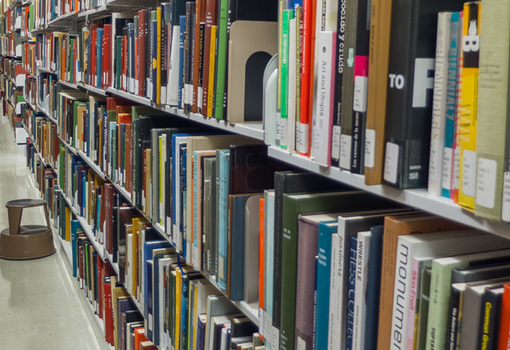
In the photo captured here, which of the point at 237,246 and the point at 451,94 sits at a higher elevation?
the point at 451,94

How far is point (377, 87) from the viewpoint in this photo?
0.75 m

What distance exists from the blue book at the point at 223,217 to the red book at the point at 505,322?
0.75 m

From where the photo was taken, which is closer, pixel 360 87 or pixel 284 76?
pixel 360 87

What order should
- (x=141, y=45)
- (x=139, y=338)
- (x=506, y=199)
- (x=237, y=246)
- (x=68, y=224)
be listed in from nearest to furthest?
(x=506, y=199) → (x=237, y=246) → (x=141, y=45) → (x=139, y=338) → (x=68, y=224)

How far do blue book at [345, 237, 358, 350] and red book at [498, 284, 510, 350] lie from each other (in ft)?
0.84

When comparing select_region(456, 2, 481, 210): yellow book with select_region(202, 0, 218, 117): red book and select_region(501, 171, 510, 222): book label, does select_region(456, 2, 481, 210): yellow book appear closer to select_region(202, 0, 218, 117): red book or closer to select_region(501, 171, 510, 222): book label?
select_region(501, 171, 510, 222): book label

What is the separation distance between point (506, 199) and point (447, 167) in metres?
0.11

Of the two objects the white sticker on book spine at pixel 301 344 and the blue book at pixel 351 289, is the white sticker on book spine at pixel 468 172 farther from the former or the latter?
the white sticker on book spine at pixel 301 344

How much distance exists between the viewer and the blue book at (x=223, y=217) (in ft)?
4.27

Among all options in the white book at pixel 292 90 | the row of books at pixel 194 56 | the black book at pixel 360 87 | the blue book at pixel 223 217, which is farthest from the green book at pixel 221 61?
the black book at pixel 360 87

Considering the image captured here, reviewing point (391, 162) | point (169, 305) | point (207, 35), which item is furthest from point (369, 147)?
point (169, 305)

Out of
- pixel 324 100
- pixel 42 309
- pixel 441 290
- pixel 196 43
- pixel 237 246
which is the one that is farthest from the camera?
pixel 42 309

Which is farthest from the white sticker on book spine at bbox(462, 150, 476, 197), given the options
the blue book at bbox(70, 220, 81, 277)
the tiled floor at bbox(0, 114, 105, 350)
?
the blue book at bbox(70, 220, 81, 277)

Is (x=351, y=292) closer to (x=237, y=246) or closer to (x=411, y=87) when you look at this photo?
(x=411, y=87)
